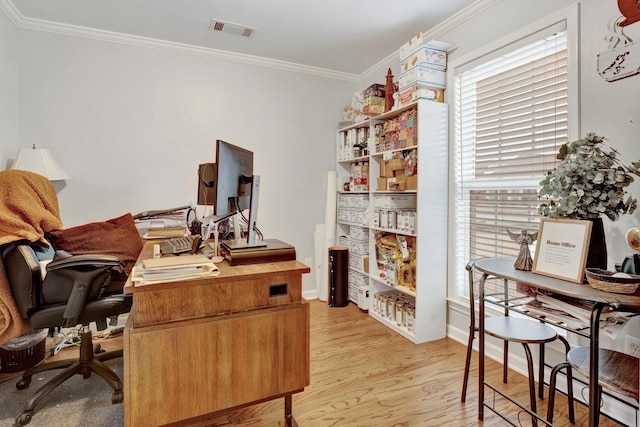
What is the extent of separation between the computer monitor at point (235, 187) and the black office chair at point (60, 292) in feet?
2.12

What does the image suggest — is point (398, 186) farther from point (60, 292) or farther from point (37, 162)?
point (37, 162)

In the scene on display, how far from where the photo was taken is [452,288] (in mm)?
2619

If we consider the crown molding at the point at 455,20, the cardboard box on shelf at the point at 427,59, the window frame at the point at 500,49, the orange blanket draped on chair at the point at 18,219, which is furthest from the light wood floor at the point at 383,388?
the crown molding at the point at 455,20

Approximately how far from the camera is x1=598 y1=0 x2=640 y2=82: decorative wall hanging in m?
1.55

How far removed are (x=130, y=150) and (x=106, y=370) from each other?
1814 millimetres

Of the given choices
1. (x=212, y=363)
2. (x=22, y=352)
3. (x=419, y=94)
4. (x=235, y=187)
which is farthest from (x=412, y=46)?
(x=22, y=352)

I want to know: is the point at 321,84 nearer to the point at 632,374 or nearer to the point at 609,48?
the point at 609,48

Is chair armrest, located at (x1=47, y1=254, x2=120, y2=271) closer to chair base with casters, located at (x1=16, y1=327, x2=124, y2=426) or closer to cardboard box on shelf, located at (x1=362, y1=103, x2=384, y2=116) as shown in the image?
chair base with casters, located at (x1=16, y1=327, x2=124, y2=426)

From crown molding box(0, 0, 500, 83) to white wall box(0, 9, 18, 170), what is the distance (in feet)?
0.38

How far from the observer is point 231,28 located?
2717mm

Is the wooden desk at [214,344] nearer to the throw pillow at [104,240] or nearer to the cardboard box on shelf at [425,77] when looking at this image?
the throw pillow at [104,240]

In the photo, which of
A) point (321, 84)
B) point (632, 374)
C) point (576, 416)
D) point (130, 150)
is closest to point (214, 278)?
point (632, 374)

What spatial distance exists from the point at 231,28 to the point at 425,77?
160cm

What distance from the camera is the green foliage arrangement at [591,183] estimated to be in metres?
1.33
